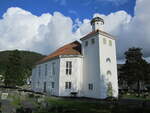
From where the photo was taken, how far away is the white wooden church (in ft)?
98.5

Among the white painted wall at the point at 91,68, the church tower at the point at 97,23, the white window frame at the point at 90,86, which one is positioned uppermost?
the church tower at the point at 97,23

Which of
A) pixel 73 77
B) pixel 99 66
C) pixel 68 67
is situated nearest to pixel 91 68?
pixel 99 66

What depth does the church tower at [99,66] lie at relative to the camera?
29.6 m

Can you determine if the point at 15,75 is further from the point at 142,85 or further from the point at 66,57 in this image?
the point at 142,85

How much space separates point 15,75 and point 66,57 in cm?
2475

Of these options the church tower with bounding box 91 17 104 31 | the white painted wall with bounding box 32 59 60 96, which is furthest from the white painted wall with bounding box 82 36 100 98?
the white painted wall with bounding box 32 59 60 96

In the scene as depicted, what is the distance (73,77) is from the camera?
32.0m

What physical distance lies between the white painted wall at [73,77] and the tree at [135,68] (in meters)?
23.9

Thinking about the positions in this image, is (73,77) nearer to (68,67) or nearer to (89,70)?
(68,67)

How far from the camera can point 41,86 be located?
133 ft

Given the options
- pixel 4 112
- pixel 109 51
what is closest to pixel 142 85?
pixel 109 51

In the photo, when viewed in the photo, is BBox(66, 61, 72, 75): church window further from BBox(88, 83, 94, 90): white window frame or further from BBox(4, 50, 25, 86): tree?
BBox(4, 50, 25, 86): tree

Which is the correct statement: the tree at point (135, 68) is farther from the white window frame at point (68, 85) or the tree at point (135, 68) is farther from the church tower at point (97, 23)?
the white window frame at point (68, 85)

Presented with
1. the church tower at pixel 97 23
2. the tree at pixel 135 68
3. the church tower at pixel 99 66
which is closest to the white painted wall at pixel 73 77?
the church tower at pixel 99 66
